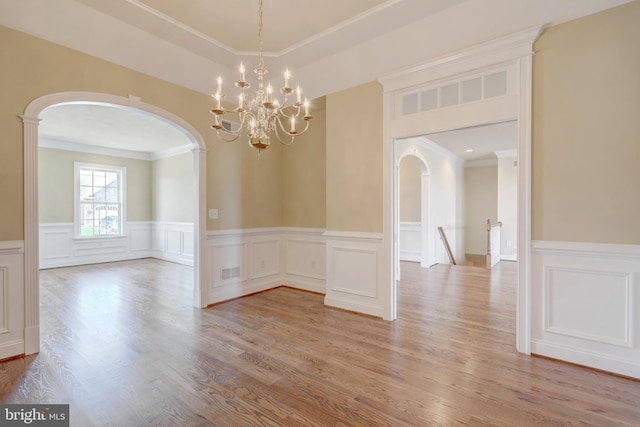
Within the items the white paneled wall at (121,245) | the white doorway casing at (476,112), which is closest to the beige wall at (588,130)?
the white doorway casing at (476,112)

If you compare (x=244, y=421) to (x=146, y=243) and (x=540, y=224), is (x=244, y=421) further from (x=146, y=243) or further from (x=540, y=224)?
(x=146, y=243)

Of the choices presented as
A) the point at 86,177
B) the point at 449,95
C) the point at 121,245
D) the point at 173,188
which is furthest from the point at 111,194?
the point at 449,95

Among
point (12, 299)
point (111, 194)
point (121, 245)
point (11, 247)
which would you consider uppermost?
point (111, 194)

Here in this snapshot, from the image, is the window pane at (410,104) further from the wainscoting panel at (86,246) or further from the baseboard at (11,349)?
the wainscoting panel at (86,246)

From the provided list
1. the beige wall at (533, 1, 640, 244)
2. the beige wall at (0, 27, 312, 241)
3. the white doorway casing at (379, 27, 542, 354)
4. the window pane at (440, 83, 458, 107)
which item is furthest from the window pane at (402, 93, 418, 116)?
the beige wall at (0, 27, 312, 241)

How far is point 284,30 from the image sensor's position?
333 centimetres

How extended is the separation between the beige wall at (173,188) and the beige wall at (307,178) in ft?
11.7

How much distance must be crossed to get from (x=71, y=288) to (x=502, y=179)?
10.2 metres

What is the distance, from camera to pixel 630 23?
7.63 feet

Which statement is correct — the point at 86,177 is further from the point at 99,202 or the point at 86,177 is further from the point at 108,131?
the point at 108,131

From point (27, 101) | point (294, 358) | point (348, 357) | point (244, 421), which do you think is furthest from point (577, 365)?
point (27, 101)

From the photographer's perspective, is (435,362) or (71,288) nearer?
(435,362)

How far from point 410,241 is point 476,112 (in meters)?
5.34

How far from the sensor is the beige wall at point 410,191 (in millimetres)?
7988
